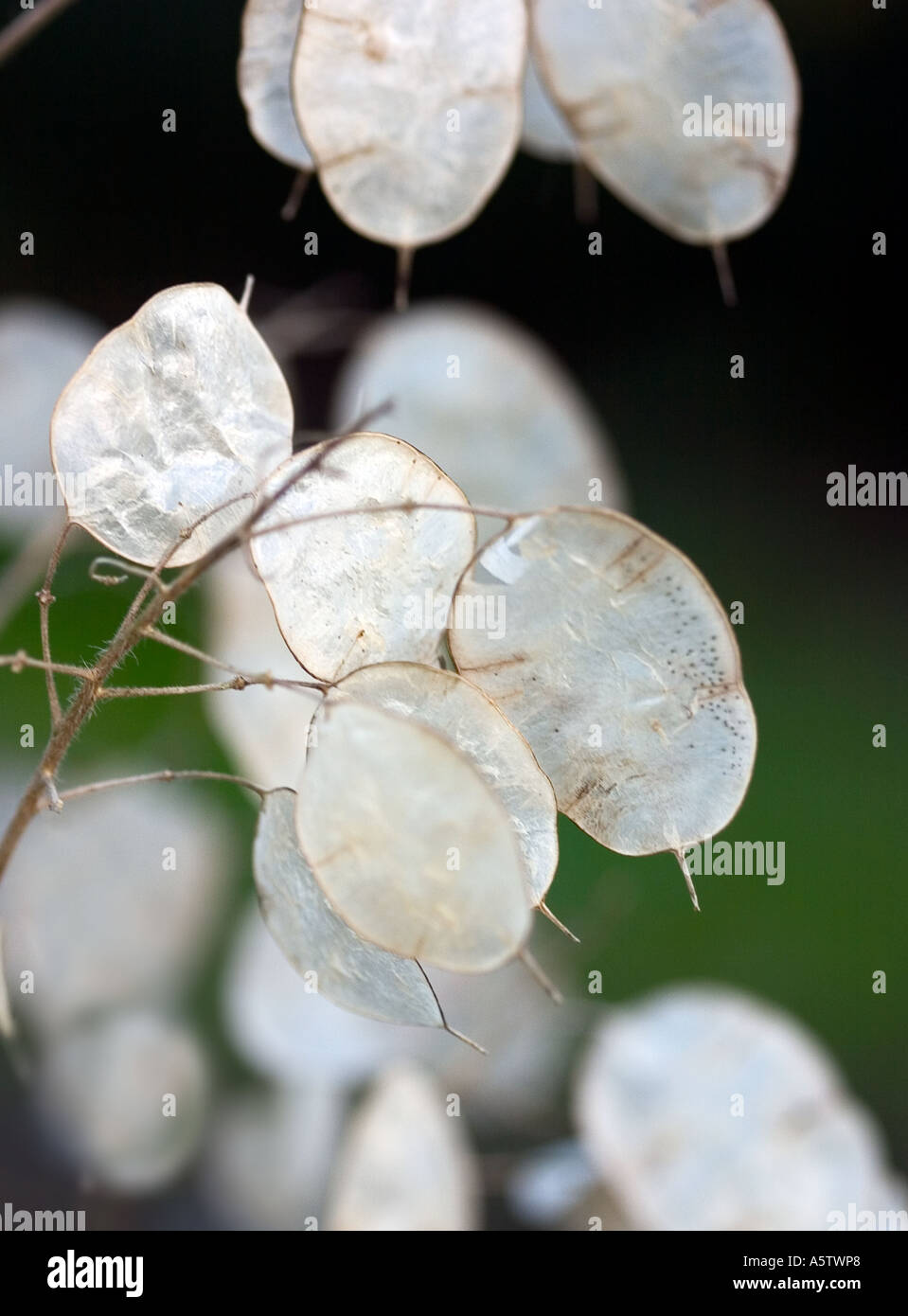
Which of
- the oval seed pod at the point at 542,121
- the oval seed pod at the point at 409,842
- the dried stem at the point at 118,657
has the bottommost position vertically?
the oval seed pod at the point at 409,842

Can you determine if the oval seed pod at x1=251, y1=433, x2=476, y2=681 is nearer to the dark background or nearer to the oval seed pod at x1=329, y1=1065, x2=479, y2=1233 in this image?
the oval seed pod at x1=329, y1=1065, x2=479, y2=1233

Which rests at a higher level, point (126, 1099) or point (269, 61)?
point (269, 61)

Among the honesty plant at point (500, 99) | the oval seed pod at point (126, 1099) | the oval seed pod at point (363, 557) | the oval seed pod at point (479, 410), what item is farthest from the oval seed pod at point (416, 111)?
the oval seed pod at point (126, 1099)

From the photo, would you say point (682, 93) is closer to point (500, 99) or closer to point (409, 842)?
point (500, 99)

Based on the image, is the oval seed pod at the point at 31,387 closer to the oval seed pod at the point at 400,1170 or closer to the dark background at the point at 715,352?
the dark background at the point at 715,352

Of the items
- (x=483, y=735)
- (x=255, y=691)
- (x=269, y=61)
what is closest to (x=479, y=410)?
(x=255, y=691)

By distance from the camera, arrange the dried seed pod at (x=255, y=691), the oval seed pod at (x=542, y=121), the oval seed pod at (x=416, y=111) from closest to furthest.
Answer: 1. the oval seed pod at (x=416, y=111)
2. the oval seed pod at (x=542, y=121)
3. the dried seed pod at (x=255, y=691)

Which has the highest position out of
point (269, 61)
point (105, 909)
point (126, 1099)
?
point (269, 61)

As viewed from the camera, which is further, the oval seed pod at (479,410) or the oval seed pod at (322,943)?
the oval seed pod at (479,410)

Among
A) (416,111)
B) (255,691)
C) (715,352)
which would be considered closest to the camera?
(416,111)
